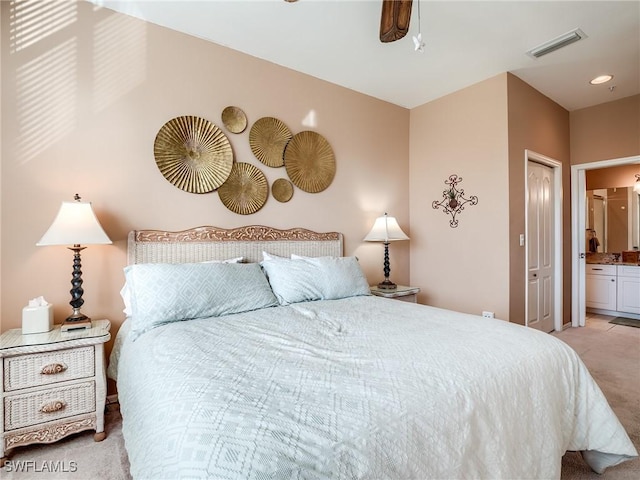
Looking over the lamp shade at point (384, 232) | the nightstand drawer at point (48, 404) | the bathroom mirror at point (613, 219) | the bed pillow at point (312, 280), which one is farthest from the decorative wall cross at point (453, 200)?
the nightstand drawer at point (48, 404)

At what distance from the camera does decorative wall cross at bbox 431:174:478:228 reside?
356cm

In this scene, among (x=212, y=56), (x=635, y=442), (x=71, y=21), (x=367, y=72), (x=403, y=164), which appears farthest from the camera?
(x=403, y=164)

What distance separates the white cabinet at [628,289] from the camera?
15.0 ft

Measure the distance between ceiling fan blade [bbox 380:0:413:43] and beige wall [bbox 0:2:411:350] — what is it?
5.08 ft

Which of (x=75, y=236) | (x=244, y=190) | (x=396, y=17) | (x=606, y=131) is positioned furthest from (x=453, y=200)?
(x=75, y=236)

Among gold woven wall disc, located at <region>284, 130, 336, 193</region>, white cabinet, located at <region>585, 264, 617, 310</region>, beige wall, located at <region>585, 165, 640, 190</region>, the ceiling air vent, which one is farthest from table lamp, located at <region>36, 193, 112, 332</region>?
beige wall, located at <region>585, 165, 640, 190</region>

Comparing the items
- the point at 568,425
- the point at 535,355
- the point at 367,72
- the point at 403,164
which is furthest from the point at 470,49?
the point at 568,425

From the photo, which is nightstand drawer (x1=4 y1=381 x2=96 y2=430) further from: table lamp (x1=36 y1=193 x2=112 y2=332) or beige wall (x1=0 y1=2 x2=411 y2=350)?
beige wall (x1=0 y1=2 x2=411 y2=350)

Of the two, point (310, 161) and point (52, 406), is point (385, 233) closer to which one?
point (310, 161)

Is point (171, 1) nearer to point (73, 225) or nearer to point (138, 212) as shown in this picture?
point (138, 212)

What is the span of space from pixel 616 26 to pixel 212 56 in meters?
3.17

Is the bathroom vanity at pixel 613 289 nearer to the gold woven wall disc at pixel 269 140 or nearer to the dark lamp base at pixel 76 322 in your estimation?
the gold woven wall disc at pixel 269 140

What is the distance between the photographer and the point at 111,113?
2322 mm

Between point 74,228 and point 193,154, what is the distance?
102 cm
